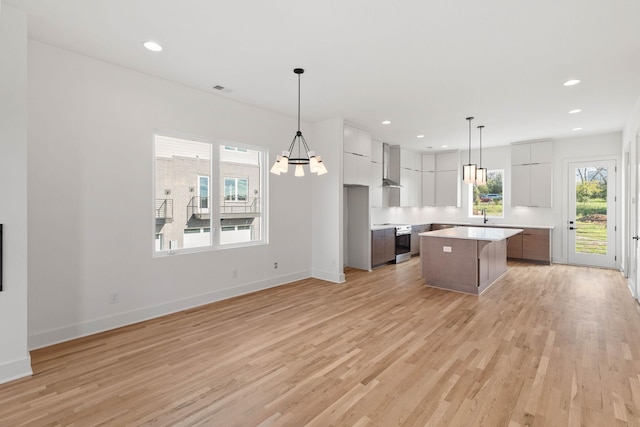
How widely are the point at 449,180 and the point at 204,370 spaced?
8.18m

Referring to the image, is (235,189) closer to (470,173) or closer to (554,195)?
Answer: (470,173)

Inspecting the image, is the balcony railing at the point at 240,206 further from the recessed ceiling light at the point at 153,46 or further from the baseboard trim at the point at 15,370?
the baseboard trim at the point at 15,370

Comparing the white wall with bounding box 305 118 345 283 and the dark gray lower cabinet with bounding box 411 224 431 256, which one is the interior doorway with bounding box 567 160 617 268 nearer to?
the dark gray lower cabinet with bounding box 411 224 431 256

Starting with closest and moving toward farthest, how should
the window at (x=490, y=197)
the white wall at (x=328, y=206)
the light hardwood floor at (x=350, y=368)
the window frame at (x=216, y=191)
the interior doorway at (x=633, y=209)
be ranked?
the light hardwood floor at (x=350, y=368), the window frame at (x=216, y=191), the interior doorway at (x=633, y=209), the white wall at (x=328, y=206), the window at (x=490, y=197)

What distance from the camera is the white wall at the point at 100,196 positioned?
3166 mm

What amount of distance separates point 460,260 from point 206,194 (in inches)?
160

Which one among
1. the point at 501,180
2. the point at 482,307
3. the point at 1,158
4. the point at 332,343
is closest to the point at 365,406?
the point at 332,343

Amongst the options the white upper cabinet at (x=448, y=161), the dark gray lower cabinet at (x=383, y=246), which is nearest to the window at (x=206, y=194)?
→ the dark gray lower cabinet at (x=383, y=246)

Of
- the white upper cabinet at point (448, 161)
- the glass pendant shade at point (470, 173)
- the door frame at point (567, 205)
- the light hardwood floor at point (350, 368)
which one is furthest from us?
the white upper cabinet at point (448, 161)

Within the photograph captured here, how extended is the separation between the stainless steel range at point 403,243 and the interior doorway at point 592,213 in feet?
11.7

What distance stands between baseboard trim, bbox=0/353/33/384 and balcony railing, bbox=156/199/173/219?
6.27 ft

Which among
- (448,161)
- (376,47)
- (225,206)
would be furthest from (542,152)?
(225,206)

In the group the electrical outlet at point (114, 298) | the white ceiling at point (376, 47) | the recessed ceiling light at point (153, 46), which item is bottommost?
the electrical outlet at point (114, 298)

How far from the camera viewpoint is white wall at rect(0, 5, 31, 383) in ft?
8.38
